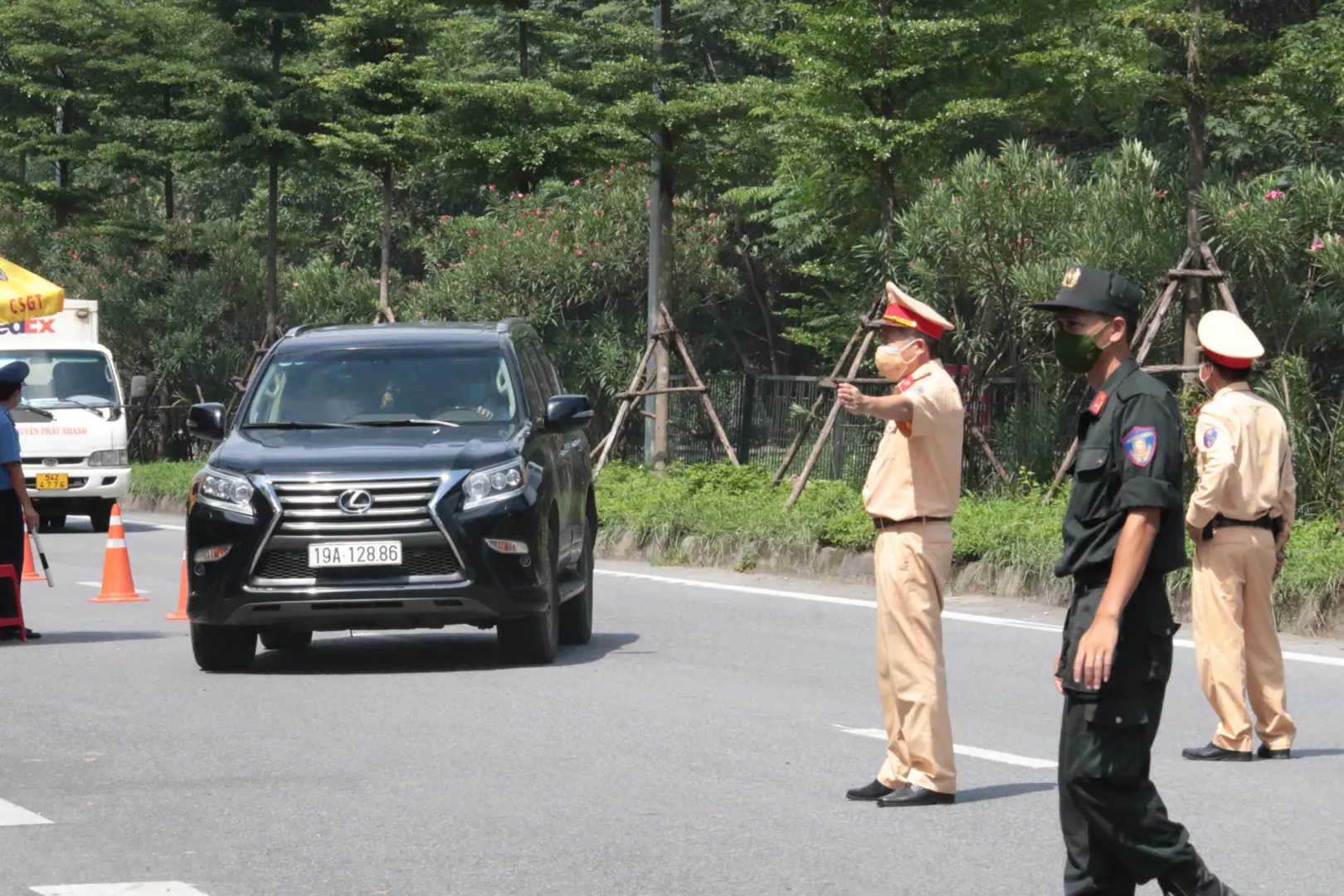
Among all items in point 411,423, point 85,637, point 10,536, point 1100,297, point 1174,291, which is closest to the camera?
point 1100,297

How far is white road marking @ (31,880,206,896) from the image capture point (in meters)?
6.40

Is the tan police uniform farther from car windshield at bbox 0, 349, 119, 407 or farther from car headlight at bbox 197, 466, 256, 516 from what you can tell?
car windshield at bbox 0, 349, 119, 407

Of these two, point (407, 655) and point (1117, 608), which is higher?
point (1117, 608)

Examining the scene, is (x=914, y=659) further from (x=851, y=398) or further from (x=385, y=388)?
(x=385, y=388)

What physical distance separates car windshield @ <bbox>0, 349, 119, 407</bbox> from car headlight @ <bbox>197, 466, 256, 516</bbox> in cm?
1620

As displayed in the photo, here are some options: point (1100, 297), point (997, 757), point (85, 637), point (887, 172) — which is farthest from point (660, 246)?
point (1100, 297)

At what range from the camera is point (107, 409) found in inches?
1058

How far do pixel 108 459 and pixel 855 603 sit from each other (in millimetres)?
13454

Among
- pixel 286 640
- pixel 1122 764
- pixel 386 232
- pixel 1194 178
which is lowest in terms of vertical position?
pixel 286 640

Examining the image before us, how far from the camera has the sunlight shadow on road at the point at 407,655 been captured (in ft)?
39.6

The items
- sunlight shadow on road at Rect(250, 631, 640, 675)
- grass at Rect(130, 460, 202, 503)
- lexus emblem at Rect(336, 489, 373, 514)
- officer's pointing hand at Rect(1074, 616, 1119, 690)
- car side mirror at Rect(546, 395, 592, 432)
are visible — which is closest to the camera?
officer's pointing hand at Rect(1074, 616, 1119, 690)

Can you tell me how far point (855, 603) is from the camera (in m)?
15.6

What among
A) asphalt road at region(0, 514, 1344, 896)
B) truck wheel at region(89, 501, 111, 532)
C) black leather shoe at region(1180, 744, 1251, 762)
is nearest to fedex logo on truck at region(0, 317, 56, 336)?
truck wheel at region(89, 501, 111, 532)

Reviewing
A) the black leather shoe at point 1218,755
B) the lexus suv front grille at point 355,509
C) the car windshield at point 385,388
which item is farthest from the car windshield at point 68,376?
the black leather shoe at point 1218,755
